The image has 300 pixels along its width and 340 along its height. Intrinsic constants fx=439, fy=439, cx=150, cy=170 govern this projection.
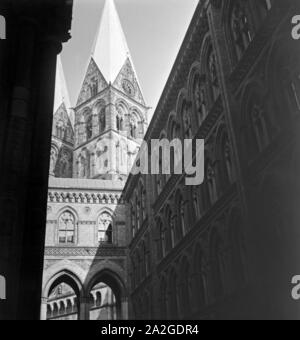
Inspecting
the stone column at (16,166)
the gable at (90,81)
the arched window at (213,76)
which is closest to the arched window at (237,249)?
the arched window at (213,76)

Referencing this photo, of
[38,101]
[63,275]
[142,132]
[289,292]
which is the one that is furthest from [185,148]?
[142,132]

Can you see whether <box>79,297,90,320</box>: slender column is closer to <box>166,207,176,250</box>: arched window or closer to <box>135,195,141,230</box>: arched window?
<box>135,195,141,230</box>: arched window

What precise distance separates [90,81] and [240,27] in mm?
47725

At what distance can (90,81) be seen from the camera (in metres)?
61.2

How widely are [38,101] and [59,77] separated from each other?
217ft

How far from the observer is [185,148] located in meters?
20.9

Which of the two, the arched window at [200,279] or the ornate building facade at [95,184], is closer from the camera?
the arched window at [200,279]

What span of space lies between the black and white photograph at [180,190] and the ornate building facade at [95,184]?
18cm

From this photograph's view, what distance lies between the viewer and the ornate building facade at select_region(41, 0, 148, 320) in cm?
3372

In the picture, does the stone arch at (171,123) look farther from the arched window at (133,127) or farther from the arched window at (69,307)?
the arched window at (133,127)

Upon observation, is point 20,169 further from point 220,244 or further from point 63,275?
point 63,275

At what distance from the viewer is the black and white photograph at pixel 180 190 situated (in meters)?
7.44

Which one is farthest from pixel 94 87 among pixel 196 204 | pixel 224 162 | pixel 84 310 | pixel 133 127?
pixel 224 162

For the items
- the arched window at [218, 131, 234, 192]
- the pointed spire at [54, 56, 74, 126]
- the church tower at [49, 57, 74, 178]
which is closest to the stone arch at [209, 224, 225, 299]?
the arched window at [218, 131, 234, 192]
